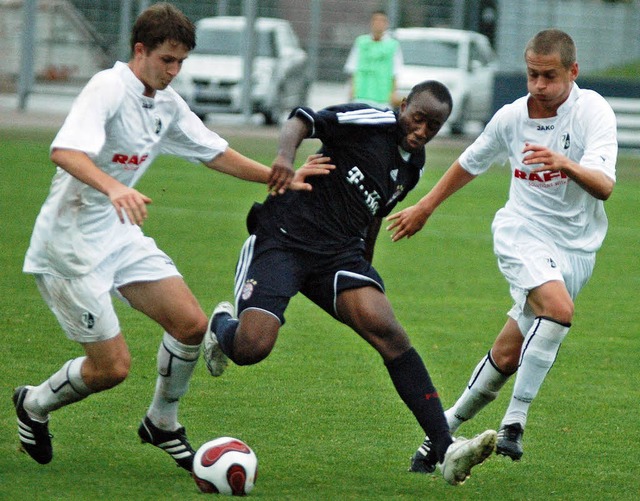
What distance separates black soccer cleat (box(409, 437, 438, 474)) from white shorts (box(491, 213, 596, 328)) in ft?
2.49

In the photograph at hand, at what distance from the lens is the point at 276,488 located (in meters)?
5.26

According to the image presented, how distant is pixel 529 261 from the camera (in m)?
5.80

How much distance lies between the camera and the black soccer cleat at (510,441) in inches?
220

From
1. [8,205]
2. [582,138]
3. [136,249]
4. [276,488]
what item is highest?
[582,138]

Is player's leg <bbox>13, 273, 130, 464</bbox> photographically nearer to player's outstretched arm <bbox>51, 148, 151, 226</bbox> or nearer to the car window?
player's outstretched arm <bbox>51, 148, 151, 226</bbox>

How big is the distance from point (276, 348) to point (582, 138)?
2.94m

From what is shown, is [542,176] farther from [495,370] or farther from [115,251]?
[115,251]

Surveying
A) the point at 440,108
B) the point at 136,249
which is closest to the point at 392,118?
the point at 440,108

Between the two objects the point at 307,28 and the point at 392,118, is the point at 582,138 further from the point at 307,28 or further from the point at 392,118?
the point at 307,28

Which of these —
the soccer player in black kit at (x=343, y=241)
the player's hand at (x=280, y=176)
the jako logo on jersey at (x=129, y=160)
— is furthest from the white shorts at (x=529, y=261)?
the jako logo on jersey at (x=129, y=160)

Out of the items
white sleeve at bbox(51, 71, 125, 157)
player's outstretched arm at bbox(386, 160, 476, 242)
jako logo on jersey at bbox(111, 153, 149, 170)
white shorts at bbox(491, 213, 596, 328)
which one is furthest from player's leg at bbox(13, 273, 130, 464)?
white shorts at bbox(491, 213, 596, 328)

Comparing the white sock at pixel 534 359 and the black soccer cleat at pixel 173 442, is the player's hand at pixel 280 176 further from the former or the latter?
the white sock at pixel 534 359

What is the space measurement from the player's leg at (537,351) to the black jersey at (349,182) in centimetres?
82

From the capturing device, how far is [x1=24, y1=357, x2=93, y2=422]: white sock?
Result: 5359mm
